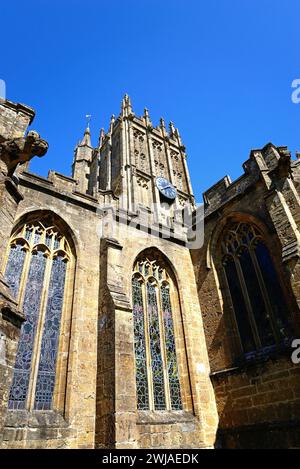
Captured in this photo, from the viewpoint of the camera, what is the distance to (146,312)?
27.8ft

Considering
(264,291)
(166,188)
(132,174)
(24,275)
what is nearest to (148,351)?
(264,291)

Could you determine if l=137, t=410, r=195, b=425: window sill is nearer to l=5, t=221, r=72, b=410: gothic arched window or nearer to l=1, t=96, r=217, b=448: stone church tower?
l=1, t=96, r=217, b=448: stone church tower

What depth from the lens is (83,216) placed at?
8586 mm

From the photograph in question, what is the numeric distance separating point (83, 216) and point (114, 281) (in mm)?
2271

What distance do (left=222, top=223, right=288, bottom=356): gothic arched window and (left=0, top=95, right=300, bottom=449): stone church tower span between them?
32 millimetres

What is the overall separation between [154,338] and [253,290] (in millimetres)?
3051

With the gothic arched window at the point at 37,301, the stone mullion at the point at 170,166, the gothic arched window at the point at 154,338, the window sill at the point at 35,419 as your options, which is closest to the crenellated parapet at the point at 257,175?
the gothic arched window at the point at 154,338

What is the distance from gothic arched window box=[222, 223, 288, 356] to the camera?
296 inches

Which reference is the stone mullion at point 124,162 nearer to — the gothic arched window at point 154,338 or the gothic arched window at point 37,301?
the gothic arched window at point 154,338

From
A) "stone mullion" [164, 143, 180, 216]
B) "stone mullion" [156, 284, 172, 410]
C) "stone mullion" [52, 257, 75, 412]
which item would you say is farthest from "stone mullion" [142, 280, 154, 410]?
"stone mullion" [164, 143, 180, 216]

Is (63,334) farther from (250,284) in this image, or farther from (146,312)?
(250,284)

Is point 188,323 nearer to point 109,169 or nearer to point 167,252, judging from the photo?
point 167,252

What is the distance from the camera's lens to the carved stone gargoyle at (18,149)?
5.07m
